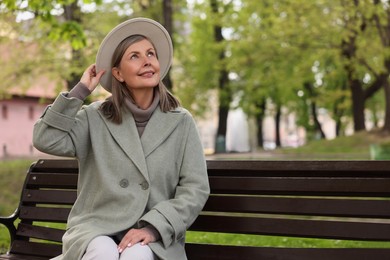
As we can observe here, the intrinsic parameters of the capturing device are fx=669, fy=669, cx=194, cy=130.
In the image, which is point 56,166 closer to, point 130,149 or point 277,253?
point 130,149

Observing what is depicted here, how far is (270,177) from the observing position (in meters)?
3.92

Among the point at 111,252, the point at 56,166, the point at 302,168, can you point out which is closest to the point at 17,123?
the point at 56,166

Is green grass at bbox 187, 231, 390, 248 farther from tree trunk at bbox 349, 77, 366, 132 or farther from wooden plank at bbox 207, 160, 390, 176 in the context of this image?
tree trunk at bbox 349, 77, 366, 132

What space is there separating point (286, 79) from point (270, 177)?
2327cm

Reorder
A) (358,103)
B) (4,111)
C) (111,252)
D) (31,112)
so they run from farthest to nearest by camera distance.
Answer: (31,112) → (4,111) → (358,103) → (111,252)

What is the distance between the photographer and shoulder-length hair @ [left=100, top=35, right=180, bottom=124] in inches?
146

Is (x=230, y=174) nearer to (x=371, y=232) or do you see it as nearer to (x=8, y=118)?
(x=371, y=232)

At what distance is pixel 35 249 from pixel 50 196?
0.38 metres

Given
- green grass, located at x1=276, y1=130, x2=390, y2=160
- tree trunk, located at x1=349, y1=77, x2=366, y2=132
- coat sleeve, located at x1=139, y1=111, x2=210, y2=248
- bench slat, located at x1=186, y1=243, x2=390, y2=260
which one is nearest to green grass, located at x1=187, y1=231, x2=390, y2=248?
bench slat, located at x1=186, y1=243, x2=390, y2=260

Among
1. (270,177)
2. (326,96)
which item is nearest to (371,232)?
(270,177)

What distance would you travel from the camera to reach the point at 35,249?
4598mm

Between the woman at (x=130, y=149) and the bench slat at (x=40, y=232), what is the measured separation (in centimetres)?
76

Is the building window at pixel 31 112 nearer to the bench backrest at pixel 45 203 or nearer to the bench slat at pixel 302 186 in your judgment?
the bench backrest at pixel 45 203

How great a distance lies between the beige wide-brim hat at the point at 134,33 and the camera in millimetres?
3674
